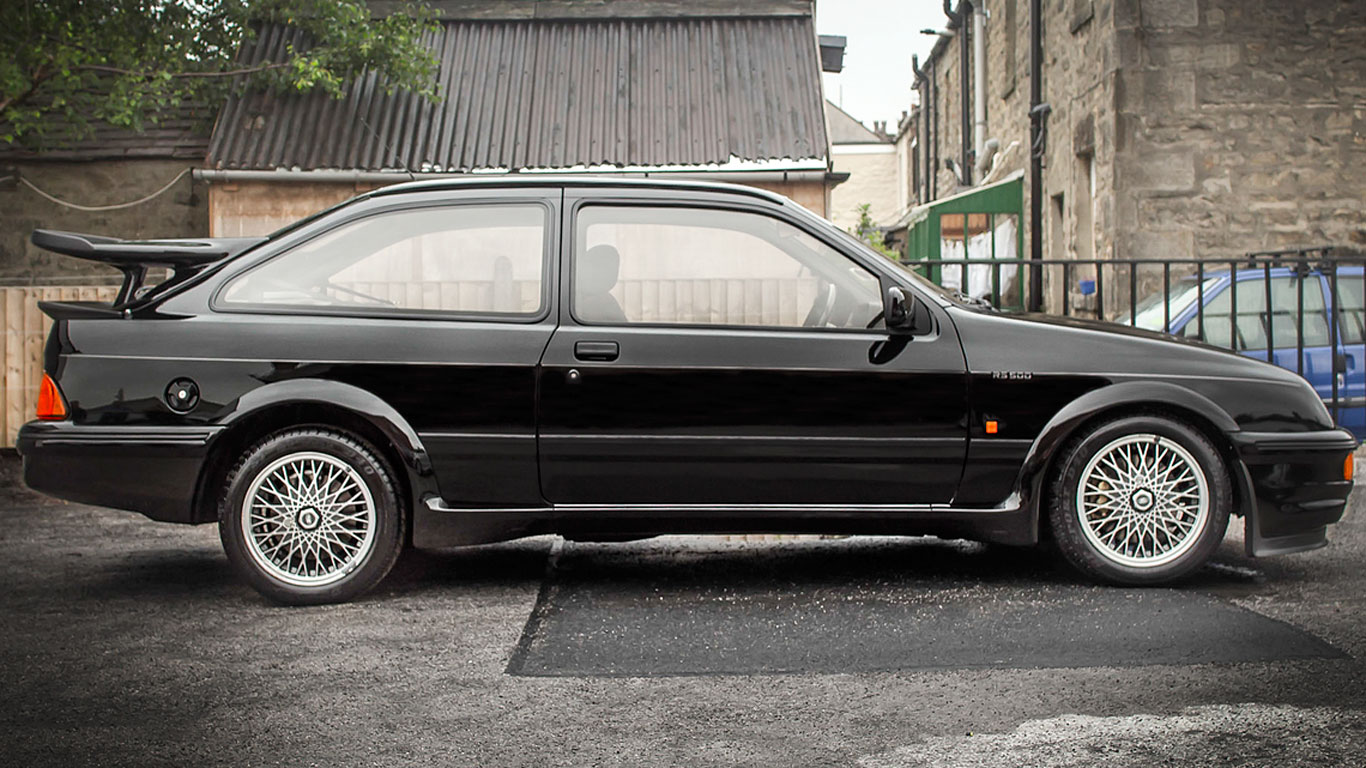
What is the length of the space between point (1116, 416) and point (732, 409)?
1.63m

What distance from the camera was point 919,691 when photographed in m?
4.03

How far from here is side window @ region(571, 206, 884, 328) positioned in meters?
5.49

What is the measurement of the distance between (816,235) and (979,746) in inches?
104

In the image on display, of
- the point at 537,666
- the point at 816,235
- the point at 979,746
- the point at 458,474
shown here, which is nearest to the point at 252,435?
the point at 458,474

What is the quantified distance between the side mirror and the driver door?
56 millimetres

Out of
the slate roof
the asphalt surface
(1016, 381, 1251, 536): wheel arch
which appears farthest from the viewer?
the slate roof

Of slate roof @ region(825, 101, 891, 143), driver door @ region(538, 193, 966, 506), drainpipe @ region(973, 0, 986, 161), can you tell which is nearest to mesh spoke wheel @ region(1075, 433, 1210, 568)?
driver door @ region(538, 193, 966, 506)

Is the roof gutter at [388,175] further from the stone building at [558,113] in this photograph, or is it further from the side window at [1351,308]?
the side window at [1351,308]

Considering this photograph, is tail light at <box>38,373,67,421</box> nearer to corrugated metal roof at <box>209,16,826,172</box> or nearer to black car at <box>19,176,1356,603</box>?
black car at <box>19,176,1356,603</box>

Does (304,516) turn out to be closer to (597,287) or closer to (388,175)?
(597,287)

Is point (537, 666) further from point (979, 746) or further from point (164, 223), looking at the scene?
point (164, 223)

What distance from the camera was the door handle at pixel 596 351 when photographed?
540cm

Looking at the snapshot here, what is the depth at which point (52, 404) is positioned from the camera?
5.43m

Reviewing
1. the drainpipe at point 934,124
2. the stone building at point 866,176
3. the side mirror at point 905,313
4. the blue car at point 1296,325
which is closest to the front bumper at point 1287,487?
the side mirror at point 905,313
